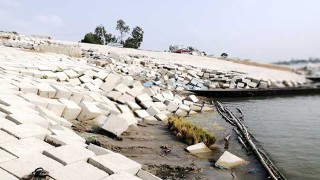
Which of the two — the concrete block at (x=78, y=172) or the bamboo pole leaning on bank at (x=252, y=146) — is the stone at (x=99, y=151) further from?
the bamboo pole leaning on bank at (x=252, y=146)

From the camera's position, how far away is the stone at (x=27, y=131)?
480cm

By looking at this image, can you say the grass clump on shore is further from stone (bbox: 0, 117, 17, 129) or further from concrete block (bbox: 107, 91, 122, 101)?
stone (bbox: 0, 117, 17, 129)

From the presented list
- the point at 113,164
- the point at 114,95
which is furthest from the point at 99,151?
the point at 114,95

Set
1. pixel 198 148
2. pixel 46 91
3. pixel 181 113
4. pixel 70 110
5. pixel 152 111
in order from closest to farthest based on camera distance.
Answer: pixel 198 148 < pixel 70 110 < pixel 46 91 < pixel 152 111 < pixel 181 113

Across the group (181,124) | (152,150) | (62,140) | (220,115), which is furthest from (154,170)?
(220,115)

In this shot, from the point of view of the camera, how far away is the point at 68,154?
4.39m

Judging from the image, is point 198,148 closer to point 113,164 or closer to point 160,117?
point 160,117

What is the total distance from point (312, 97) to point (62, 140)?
51.0ft

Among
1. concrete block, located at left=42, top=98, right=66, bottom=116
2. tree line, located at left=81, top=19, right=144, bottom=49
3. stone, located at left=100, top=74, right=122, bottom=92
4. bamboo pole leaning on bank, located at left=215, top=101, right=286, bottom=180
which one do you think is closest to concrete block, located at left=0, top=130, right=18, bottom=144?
concrete block, located at left=42, top=98, right=66, bottom=116

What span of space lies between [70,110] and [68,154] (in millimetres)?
3457

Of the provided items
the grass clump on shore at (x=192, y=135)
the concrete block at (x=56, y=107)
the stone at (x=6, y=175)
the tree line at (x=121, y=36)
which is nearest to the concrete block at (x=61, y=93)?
the concrete block at (x=56, y=107)

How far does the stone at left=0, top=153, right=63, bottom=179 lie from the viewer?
3809mm

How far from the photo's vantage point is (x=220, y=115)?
1130 centimetres

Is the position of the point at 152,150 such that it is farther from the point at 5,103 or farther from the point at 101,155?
the point at 5,103
